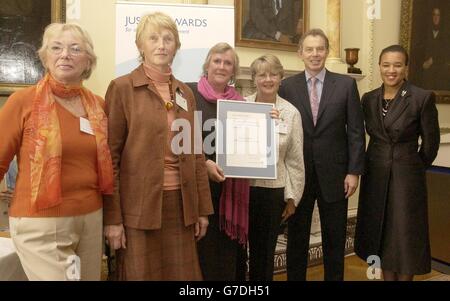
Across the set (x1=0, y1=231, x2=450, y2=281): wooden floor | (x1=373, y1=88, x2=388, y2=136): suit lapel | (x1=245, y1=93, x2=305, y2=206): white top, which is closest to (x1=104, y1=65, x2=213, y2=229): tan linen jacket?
(x1=245, y1=93, x2=305, y2=206): white top

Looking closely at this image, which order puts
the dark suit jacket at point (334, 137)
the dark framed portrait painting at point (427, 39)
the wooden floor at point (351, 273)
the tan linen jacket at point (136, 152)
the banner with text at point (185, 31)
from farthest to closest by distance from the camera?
the dark framed portrait painting at point (427, 39)
the wooden floor at point (351, 273)
the banner with text at point (185, 31)
the dark suit jacket at point (334, 137)
the tan linen jacket at point (136, 152)

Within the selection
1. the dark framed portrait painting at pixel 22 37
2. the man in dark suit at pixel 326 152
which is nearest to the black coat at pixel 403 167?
the man in dark suit at pixel 326 152

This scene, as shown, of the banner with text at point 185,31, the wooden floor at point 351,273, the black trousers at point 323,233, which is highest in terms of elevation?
the banner with text at point 185,31

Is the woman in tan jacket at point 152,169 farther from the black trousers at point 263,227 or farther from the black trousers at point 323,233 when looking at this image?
the black trousers at point 323,233

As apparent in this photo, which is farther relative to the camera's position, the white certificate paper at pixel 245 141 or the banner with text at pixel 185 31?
the banner with text at pixel 185 31

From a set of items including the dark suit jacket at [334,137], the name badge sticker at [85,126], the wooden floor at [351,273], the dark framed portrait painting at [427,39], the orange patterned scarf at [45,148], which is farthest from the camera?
the dark framed portrait painting at [427,39]

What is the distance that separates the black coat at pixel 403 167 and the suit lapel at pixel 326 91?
0.35 meters

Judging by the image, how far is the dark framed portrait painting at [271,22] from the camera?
15.5ft

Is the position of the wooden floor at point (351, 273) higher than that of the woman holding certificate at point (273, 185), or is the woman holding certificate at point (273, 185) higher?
the woman holding certificate at point (273, 185)

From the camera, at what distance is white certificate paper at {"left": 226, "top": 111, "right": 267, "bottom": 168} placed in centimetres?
247

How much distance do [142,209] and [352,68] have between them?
3951mm

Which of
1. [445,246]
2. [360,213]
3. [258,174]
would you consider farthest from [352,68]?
[258,174]

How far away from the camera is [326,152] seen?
2.84m

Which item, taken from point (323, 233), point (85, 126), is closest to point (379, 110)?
point (323, 233)
